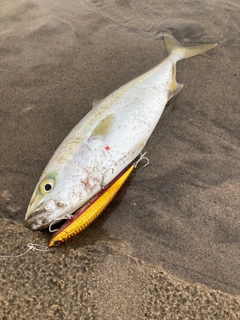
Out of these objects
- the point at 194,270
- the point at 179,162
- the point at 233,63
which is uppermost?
the point at 233,63

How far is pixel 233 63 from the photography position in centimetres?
438

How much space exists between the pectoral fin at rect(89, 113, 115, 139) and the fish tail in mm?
1312

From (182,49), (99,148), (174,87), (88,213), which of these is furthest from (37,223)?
(182,49)

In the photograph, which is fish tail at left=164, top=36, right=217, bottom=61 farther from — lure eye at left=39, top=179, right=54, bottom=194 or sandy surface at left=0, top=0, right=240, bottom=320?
lure eye at left=39, top=179, right=54, bottom=194

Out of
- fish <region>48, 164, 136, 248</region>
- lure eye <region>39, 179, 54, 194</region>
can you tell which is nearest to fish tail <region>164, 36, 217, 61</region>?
fish <region>48, 164, 136, 248</region>

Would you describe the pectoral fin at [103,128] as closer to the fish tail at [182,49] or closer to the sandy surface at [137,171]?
the sandy surface at [137,171]

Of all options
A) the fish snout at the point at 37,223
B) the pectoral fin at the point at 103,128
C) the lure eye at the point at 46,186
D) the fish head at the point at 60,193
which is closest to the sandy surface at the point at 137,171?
the fish snout at the point at 37,223

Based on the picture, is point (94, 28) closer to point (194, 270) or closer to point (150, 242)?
point (150, 242)

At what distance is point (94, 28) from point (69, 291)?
3.26 meters

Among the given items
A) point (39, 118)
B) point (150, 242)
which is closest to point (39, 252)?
point (150, 242)

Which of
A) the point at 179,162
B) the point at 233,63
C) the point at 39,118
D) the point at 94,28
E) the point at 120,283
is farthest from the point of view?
the point at 94,28

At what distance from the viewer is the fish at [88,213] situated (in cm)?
284

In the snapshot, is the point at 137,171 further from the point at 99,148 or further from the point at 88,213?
the point at 88,213

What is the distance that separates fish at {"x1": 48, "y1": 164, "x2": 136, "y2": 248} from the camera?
9.30ft
